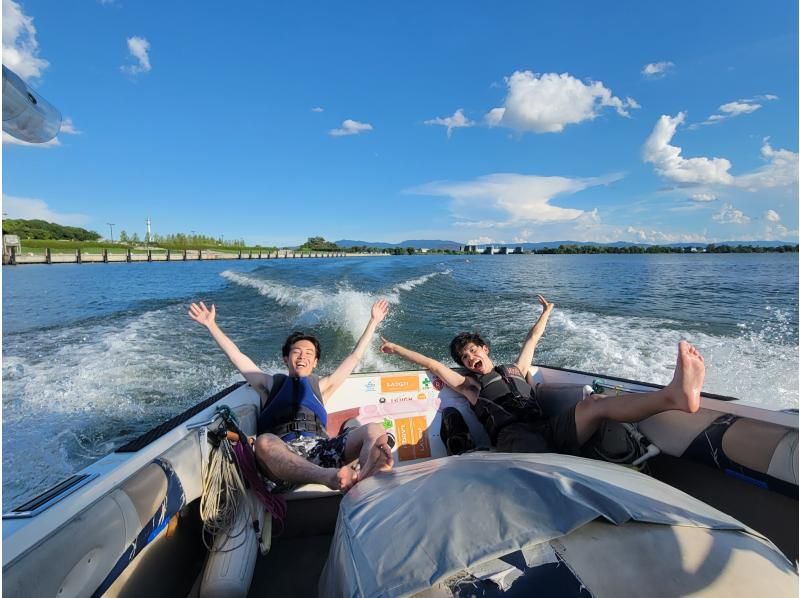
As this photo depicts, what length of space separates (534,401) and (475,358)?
0.54 metres

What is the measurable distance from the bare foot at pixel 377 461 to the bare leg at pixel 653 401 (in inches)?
46.6

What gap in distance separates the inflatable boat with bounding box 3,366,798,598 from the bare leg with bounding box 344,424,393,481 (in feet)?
0.40

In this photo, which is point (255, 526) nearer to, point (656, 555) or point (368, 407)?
point (368, 407)

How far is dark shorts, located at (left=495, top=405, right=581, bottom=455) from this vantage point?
8.09ft

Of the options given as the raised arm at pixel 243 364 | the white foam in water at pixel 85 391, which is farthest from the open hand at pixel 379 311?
the white foam in water at pixel 85 391

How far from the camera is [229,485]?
2.07 m

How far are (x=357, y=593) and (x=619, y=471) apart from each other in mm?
1021

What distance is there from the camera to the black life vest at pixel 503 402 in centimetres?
278

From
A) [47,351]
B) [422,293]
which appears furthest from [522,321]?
[47,351]

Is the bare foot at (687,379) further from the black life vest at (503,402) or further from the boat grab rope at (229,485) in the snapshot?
the boat grab rope at (229,485)

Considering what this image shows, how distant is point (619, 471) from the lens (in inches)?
61.8

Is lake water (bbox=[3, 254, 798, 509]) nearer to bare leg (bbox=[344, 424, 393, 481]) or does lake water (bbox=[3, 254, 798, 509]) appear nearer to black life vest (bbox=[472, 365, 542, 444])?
black life vest (bbox=[472, 365, 542, 444])

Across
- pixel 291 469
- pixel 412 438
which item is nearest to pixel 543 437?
pixel 412 438

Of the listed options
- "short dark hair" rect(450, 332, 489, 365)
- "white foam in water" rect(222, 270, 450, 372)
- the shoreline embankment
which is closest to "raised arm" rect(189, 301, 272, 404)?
"short dark hair" rect(450, 332, 489, 365)
